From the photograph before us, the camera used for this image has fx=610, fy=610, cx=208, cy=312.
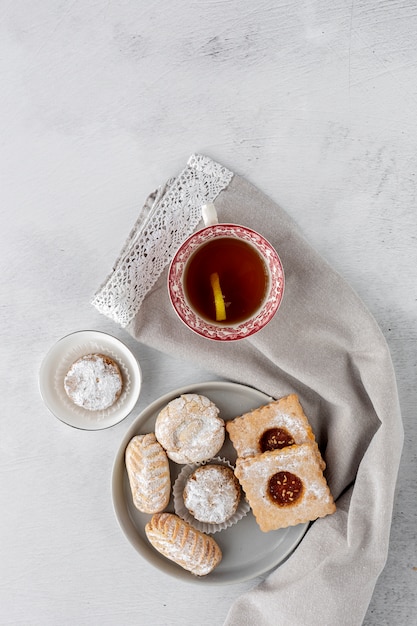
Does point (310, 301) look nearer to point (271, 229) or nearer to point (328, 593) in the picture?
point (271, 229)

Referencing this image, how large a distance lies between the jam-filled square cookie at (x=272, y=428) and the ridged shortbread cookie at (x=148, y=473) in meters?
0.21

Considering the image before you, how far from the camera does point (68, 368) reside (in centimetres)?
175

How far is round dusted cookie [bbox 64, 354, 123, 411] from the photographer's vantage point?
1.68m

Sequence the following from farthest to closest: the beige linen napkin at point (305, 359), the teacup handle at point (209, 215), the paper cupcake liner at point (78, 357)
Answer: the paper cupcake liner at point (78, 357) → the beige linen napkin at point (305, 359) → the teacup handle at point (209, 215)

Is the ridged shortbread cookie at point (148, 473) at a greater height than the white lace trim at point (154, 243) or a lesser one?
lesser

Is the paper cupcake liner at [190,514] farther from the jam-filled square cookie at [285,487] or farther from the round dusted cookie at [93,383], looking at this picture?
the round dusted cookie at [93,383]

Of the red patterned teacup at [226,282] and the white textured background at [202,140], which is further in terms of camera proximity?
the white textured background at [202,140]

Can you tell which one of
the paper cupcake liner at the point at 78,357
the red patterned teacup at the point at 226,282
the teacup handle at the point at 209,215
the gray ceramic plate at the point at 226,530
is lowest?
the gray ceramic plate at the point at 226,530

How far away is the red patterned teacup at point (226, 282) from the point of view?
1.55 metres

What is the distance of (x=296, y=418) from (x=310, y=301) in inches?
12.7

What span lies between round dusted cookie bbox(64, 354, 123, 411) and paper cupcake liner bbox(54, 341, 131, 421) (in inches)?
1.0

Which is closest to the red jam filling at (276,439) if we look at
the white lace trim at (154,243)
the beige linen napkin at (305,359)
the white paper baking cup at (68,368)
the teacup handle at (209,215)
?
the beige linen napkin at (305,359)

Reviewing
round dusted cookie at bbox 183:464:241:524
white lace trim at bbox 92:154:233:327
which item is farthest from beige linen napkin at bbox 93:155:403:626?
round dusted cookie at bbox 183:464:241:524

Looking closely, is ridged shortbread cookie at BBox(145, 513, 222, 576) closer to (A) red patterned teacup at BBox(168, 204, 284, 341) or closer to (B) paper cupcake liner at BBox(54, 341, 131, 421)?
(B) paper cupcake liner at BBox(54, 341, 131, 421)
